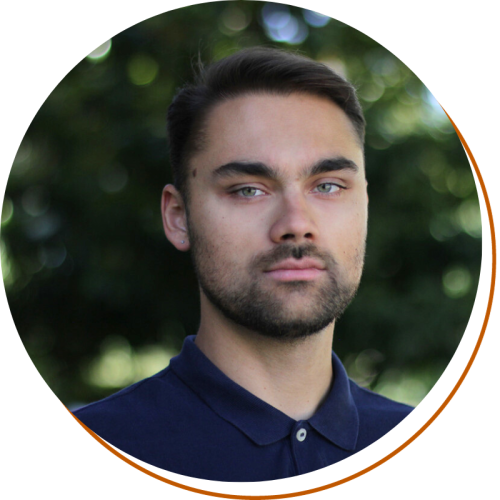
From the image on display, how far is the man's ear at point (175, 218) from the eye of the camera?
1.11 meters

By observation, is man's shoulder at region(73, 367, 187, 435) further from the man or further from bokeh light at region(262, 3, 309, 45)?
bokeh light at region(262, 3, 309, 45)

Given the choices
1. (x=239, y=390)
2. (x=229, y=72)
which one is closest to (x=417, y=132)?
(x=229, y=72)

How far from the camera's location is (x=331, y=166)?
3.38 ft

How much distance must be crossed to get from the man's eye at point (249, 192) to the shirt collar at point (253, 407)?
12.9 inches

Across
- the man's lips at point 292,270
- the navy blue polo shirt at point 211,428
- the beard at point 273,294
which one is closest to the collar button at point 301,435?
the navy blue polo shirt at point 211,428

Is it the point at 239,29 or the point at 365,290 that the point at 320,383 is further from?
the point at 239,29

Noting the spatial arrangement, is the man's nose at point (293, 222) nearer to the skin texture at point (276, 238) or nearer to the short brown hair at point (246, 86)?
the skin texture at point (276, 238)

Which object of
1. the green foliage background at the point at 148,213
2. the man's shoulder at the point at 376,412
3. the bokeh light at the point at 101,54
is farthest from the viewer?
the green foliage background at the point at 148,213

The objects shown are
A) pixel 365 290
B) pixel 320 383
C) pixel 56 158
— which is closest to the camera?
pixel 320 383

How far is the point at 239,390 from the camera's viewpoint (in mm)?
1022

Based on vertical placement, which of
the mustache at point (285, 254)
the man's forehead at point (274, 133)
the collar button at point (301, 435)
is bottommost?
the collar button at point (301, 435)

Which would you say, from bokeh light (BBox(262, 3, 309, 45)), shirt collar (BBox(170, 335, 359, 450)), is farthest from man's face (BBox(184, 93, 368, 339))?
bokeh light (BBox(262, 3, 309, 45))

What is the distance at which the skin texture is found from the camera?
3.20 ft

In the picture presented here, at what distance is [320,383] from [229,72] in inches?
25.9
